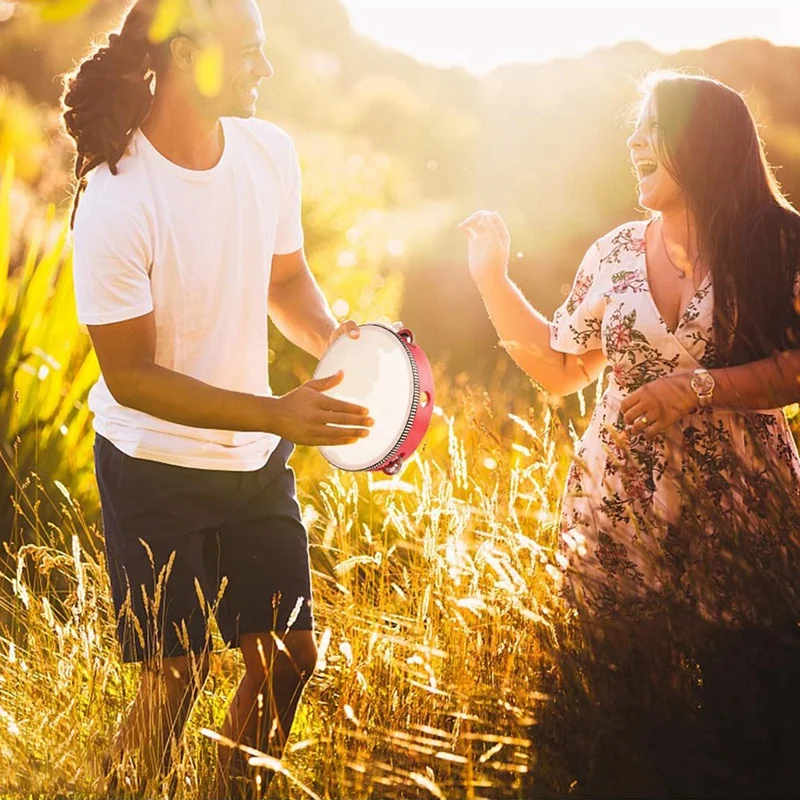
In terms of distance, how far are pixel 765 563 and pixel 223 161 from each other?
1661 mm

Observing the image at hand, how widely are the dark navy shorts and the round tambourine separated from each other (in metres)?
0.25

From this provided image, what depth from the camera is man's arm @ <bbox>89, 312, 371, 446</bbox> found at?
2846mm

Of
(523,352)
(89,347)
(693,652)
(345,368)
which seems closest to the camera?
(693,652)

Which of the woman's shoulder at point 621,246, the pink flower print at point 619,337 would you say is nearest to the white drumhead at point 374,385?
the pink flower print at point 619,337

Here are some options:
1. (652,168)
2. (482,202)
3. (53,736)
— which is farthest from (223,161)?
(482,202)

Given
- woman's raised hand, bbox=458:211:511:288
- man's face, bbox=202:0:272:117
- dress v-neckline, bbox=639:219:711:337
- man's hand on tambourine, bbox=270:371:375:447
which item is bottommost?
man's hand on tambourine, bbox=270:371:375:447

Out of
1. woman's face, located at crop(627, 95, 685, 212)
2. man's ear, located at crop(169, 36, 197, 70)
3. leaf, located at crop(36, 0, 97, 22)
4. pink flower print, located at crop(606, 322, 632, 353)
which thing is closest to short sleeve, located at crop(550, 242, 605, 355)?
pink flower print, located at crop(606, 322, 632, 353)

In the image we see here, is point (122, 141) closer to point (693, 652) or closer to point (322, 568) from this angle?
point (693, 652)

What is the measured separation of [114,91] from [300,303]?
0.78m

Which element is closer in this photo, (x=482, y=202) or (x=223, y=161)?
(x=223, y=161)

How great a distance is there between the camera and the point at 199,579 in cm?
312

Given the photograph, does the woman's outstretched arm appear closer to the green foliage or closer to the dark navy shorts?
the dark navy shorts

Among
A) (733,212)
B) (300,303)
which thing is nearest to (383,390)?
(300,303)

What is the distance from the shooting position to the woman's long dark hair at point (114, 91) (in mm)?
2990
